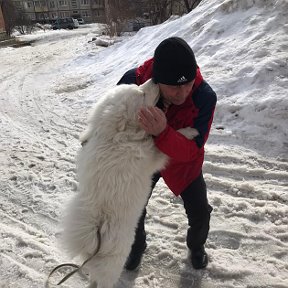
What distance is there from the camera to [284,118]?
5137 millimetres

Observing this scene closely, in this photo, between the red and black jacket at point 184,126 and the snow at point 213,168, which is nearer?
the red and black jacket at point 184,126

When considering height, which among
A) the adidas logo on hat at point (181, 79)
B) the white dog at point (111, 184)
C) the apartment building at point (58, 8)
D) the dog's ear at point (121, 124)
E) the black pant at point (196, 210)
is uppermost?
the adidas logo on hat at point (181, 79)

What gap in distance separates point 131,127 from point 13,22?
146 feet

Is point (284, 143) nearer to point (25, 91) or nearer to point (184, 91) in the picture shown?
point (184, 91)

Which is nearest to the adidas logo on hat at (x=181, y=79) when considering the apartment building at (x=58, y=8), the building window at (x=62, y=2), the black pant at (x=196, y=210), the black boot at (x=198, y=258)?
the black pant at (x=196, y=210)

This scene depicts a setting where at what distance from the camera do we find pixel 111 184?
2227 mm

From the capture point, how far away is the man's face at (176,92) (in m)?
2.27

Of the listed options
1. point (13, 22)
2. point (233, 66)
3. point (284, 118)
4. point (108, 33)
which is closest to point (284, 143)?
point (284, 118)

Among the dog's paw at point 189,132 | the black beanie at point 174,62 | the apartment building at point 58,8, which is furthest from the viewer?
the apartment building at point 58,8

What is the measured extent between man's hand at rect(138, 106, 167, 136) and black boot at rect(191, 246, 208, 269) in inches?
53.0

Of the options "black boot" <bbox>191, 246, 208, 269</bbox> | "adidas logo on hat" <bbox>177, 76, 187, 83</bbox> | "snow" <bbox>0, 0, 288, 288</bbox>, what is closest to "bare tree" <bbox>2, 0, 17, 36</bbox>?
"snow" <bbox>0, 0, 288, 288</bbox>

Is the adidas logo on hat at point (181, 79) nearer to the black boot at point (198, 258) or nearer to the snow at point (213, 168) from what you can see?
the snow at point (213, 168)

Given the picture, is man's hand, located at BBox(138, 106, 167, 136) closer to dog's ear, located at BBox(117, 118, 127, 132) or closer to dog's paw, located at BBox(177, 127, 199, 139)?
dog's ear, located at BBox(117, 118, 127, 132)

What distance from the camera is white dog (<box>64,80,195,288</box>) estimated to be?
87.9 inches
